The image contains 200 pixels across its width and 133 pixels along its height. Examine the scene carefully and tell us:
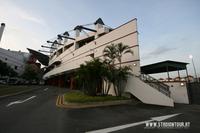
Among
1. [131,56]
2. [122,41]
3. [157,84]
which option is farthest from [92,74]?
[157,84]

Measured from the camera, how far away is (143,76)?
53.7ft

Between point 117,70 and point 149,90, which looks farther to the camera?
point 117,70

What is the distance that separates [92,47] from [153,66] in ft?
39.4

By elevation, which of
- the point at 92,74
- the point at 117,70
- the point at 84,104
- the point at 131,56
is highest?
the point at 131,56

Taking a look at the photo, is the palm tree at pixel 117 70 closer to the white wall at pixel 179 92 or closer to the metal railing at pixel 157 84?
the metal railing at pixel 157 84

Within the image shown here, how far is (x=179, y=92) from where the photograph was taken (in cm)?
1539

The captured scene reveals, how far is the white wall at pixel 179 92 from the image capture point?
→ 15000mm

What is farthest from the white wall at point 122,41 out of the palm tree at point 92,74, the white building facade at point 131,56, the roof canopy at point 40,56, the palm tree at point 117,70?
the roof canopy at point 40,56

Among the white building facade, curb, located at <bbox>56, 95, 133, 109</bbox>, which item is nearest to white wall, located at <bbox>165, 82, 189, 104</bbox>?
the white building facade

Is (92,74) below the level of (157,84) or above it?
above

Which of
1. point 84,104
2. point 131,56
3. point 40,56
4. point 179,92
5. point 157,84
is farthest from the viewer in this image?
point 40,56

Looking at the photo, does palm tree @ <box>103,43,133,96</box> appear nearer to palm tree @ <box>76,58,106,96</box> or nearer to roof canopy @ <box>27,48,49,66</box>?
palm tree @ <box>76,58,106,96</box>

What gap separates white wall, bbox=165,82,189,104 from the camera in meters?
15.0

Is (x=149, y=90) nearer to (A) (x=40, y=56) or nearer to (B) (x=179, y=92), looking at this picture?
(B) (x=179, y=92)
